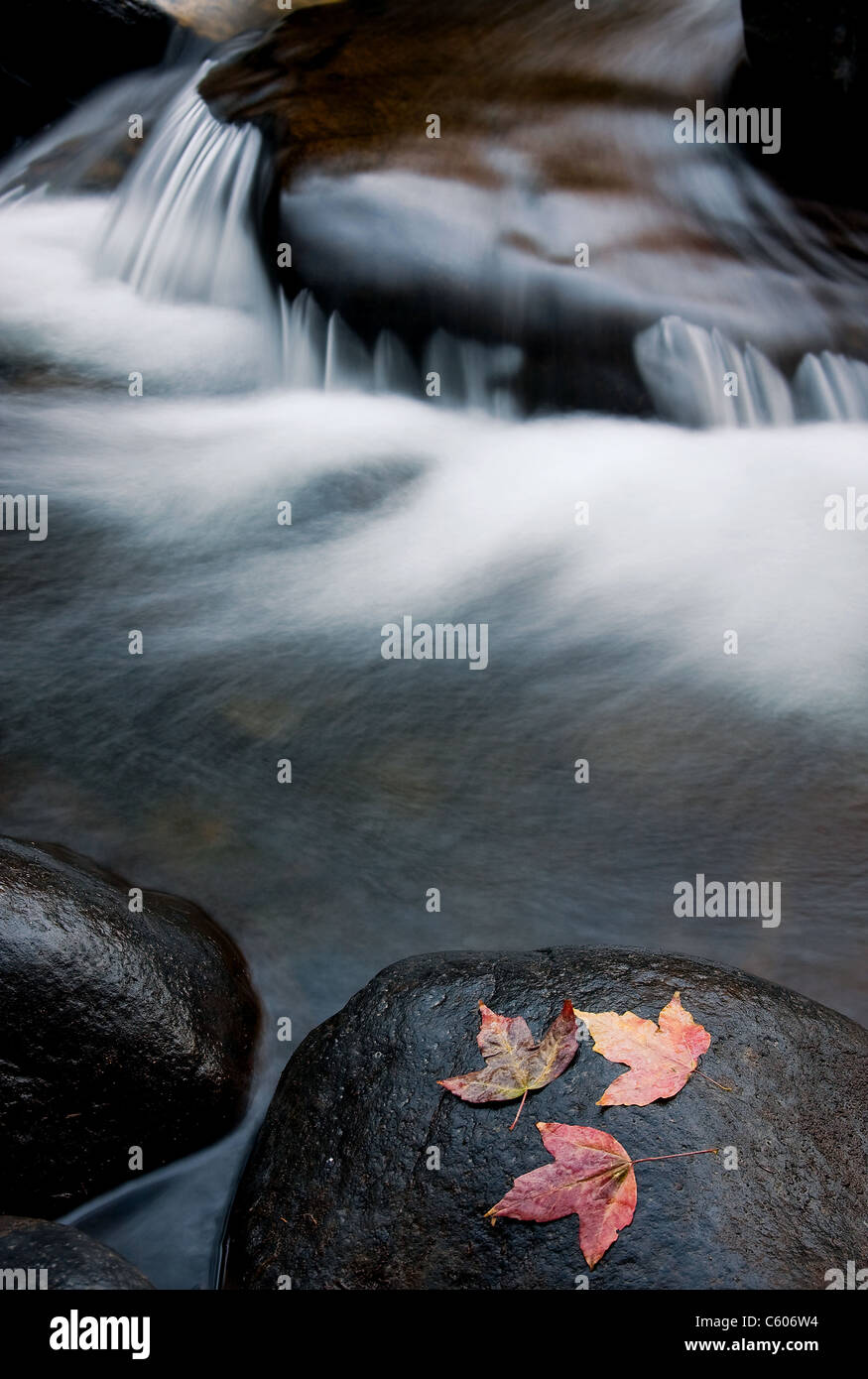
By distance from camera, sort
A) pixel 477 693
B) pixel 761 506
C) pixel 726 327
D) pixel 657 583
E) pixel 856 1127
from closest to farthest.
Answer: pixel 856 1127 < pixel 477 693 < pixel 657 583 < pixel 761 506 < pixel 726 327

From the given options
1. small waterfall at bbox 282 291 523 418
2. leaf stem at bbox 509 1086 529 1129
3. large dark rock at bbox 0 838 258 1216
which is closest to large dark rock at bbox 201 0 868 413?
small waterfall at bbox 282 291 523 418

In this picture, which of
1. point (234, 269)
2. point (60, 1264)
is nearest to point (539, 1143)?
point (60, 1264)

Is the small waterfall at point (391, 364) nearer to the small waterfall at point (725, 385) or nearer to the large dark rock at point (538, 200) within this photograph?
the large dark rock at point (538, 200)

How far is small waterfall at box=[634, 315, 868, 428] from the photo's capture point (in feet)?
21.5

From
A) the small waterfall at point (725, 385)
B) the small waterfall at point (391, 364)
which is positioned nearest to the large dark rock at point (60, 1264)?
the small waterfall at point (391, 364)

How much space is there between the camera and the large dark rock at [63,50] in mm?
9375

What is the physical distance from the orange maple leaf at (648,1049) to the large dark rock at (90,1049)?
1.05 meters

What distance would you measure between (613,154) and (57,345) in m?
4.14

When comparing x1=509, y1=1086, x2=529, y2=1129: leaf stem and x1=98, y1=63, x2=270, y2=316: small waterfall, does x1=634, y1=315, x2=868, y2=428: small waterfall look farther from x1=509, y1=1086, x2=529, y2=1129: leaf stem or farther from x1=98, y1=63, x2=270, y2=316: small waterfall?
x1=509, y1=1086, x2=529, y2=1129: leaf stem

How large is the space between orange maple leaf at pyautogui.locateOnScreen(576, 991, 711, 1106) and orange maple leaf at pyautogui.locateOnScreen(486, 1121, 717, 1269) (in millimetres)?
105

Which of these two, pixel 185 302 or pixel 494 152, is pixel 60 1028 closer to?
pixel 185 302

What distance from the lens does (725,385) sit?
21.6ft
